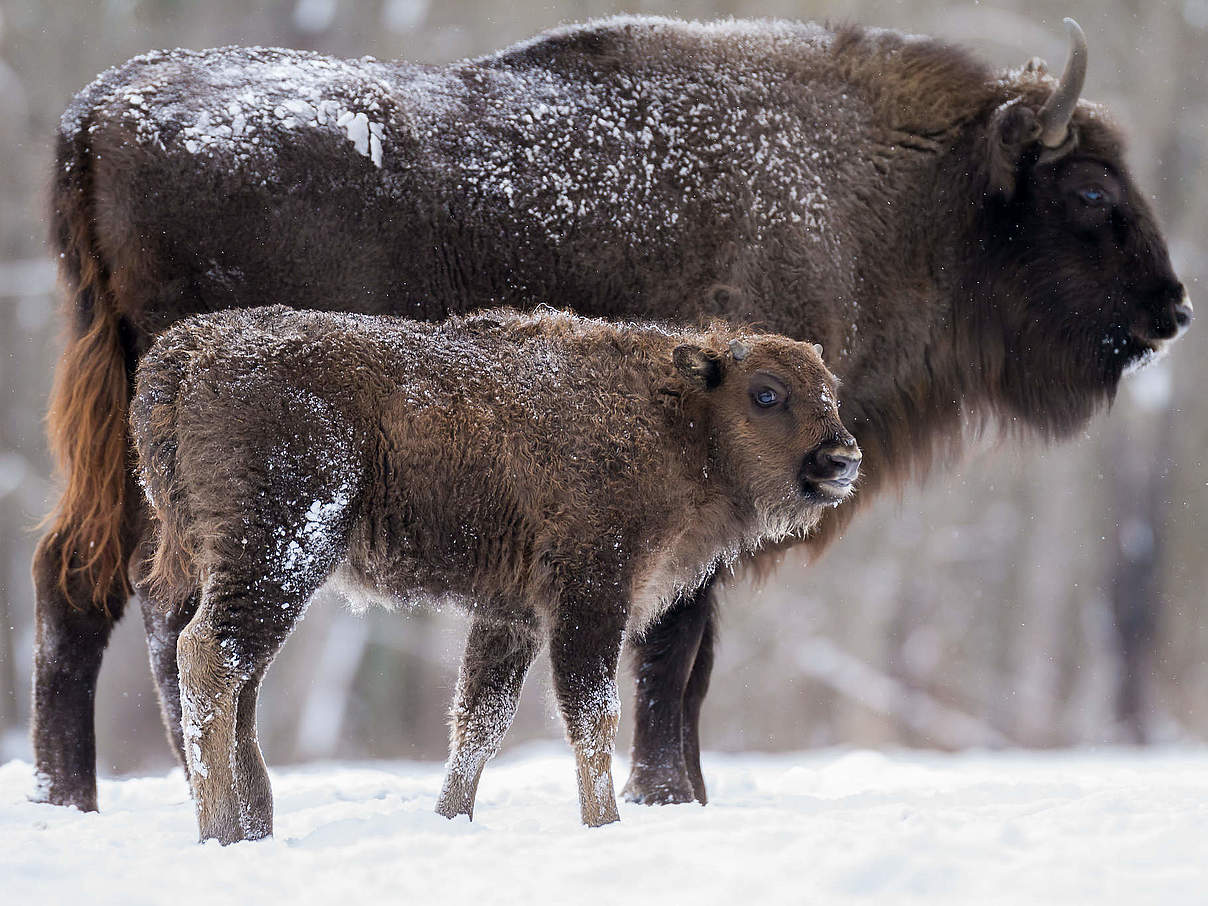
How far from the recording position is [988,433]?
740 centimetres

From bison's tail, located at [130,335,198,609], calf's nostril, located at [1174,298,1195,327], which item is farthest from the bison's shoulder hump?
calf's nostril, located at [1174,298,1195,327]

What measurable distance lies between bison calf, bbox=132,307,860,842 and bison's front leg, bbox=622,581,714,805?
97 cm

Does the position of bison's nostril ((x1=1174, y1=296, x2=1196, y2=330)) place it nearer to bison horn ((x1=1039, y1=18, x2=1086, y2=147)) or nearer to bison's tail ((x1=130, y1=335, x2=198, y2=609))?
bison horn ((x1=1039, y1=18, x2=1086, y2=147))

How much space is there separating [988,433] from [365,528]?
392 cm

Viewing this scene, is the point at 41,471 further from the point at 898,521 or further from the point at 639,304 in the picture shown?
the point at 639,304

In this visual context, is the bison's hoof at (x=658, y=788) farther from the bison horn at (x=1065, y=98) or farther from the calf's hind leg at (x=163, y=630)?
the bison horn at (x=1065, y=98)

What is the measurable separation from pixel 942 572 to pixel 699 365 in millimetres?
12563

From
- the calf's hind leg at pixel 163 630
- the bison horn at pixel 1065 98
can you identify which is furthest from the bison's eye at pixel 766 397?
the calf's hind leg at pixel 163 630

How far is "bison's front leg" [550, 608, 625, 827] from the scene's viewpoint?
15.3 ft

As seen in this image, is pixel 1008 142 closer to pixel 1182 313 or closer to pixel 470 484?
pixel 1182 313

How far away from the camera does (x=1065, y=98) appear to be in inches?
253

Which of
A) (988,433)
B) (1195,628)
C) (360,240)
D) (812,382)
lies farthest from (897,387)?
(1195,628)

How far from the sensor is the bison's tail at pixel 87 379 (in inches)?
217

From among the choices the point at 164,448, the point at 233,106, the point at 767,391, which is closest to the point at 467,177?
the point at 233,106
